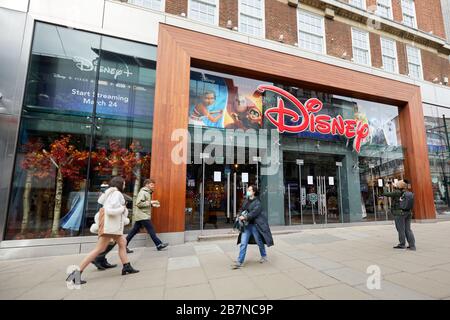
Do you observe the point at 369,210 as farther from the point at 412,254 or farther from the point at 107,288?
the point at 107,288

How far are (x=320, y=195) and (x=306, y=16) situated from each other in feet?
28.0

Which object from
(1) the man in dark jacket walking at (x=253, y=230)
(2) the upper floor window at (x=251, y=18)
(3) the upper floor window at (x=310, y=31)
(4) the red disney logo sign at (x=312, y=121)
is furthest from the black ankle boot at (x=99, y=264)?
(3) the upper floor window at (x=310, y=31)

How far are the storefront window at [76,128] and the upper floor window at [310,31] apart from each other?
6.98m

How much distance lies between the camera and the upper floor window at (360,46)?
38.4 ft

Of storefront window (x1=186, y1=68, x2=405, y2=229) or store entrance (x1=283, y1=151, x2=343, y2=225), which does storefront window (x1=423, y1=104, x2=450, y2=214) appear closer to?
storefront window (x1=186, y1=68, x2=405, y2=229)

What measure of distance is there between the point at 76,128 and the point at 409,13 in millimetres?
18364

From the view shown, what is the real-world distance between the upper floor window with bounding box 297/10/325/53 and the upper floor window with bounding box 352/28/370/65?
2051 mm

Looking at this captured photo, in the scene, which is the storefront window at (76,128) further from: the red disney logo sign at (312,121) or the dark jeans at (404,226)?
the dark jeans at (404,226)

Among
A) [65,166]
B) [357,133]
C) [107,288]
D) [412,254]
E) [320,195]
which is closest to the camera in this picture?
[107,288]

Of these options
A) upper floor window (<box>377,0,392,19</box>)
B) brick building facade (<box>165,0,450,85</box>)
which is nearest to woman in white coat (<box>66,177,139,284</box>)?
brick building facade (<box>165,0,450,85</box>)

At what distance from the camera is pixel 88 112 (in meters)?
7.09

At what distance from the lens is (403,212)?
19.9ft

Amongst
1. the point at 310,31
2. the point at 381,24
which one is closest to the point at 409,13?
the point at 381,24
